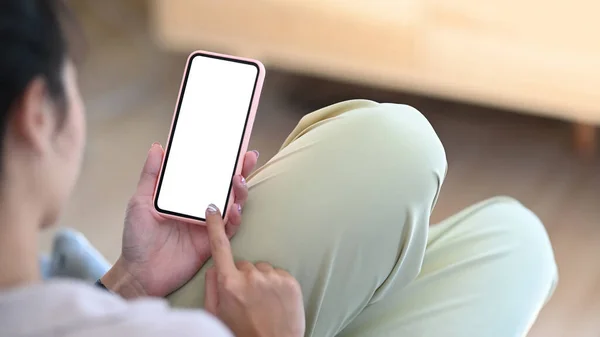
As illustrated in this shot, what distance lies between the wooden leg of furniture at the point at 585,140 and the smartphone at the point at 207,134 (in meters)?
1.06

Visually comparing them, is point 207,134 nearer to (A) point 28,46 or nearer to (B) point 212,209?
(B) point 212,209

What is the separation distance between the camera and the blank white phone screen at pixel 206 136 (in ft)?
2.37

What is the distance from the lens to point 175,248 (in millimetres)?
712

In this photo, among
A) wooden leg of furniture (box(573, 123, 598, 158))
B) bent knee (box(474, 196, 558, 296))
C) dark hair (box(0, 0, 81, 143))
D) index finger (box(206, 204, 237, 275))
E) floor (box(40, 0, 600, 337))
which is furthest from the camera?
wooden leg of furniture (box(573, 123, 598, 158))

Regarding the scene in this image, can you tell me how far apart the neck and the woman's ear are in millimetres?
41

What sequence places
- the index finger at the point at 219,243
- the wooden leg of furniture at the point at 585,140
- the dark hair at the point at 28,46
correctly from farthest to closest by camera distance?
the wooden leg of furniture at the point at 585,140 → the index finger at the point at 219,243 → the dark hair at the point at 28,46

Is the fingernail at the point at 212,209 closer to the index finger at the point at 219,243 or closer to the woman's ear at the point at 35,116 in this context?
the index finger at the point at 219,243

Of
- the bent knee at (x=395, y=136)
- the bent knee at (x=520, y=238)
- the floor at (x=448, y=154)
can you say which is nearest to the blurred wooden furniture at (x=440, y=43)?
the floor at (x=448, y=154)

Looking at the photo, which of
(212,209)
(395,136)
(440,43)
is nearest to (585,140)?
(440,43)

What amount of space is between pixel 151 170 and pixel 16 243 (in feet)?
0.85

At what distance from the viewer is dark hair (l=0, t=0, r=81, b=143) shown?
42cm

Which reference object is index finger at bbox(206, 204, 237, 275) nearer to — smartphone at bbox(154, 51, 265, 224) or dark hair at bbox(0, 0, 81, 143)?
smartphone at bbox(154, 51, 265, 224)

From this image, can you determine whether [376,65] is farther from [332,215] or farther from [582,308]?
[332,215]

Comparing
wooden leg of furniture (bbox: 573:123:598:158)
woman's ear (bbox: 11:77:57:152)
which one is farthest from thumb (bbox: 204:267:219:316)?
wooden leg of furniture (bbox: 573:123:598:158)
